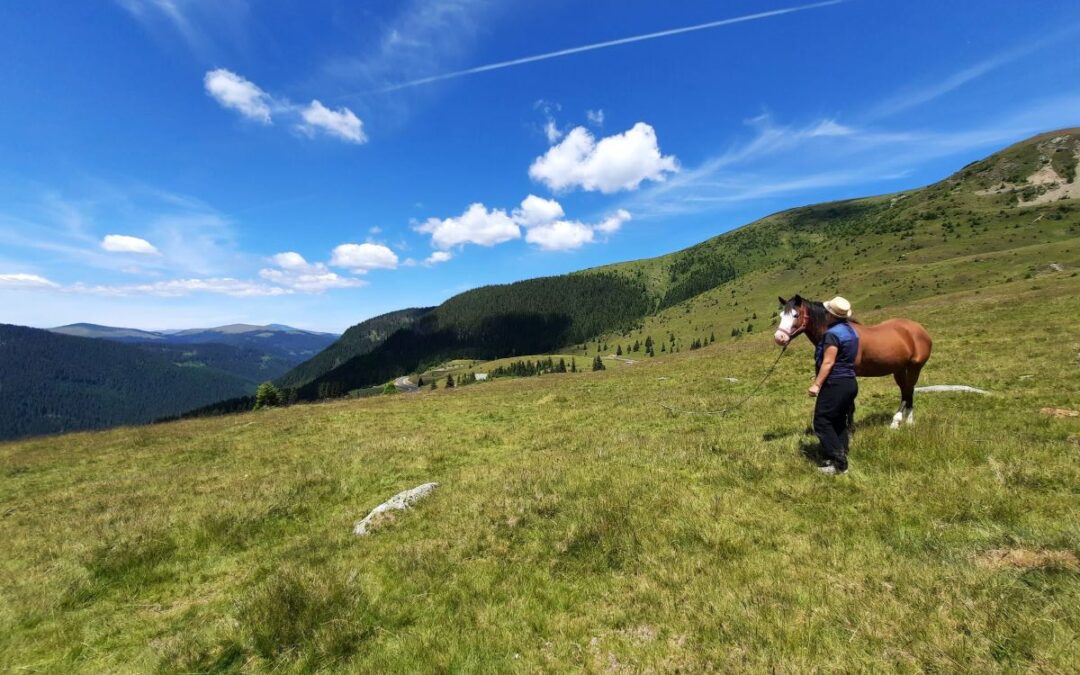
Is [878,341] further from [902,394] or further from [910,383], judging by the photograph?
[902,394]

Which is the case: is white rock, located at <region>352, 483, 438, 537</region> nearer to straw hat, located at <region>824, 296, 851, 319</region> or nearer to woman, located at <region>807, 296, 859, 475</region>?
woman, located at <region>807, 296, 859, 475</region>

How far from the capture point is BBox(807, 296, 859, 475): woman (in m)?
8.48

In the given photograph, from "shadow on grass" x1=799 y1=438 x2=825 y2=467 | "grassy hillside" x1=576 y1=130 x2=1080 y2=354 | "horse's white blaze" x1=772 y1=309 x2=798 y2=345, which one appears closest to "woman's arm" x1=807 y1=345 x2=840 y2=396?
"horse's white blaze" x1=772 y1=309 x2=798 y2=345

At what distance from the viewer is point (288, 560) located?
8.37m

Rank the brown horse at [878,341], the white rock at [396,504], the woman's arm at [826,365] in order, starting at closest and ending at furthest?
1. the woman's arm at [826,365]
2. the white rock at [396,504]
3. the brown horse at [878,341]

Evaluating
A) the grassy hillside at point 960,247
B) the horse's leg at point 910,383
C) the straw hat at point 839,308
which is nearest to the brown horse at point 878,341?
the horse's leg at point 910,383

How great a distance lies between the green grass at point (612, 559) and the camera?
4555mm

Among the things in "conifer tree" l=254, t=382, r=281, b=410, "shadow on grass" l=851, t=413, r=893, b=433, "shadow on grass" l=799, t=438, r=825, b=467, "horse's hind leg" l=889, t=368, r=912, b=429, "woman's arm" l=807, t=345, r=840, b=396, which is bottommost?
"conifer tree" l=254, t=382, r=281, b=410

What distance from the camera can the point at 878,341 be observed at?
32.7ft

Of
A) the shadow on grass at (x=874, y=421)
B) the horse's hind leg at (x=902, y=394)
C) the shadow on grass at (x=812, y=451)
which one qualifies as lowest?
the shadow on grass at (x=874, y=421)

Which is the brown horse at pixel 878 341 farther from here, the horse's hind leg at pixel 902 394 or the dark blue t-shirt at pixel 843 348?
the dark blue t-shirt at pixel 843 348

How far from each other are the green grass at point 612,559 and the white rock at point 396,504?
0.35m

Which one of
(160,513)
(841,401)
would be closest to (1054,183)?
(841,401)

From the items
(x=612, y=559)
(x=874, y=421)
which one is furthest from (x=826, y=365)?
(x=612, y=559)
